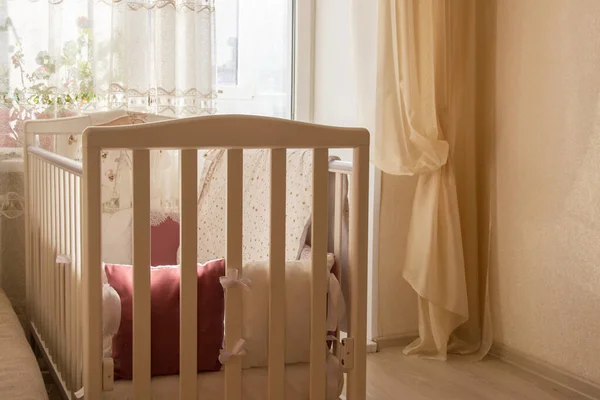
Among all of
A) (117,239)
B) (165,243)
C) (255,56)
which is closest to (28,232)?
(117,239)

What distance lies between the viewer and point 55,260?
6.35 feet

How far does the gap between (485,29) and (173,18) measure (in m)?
1.15

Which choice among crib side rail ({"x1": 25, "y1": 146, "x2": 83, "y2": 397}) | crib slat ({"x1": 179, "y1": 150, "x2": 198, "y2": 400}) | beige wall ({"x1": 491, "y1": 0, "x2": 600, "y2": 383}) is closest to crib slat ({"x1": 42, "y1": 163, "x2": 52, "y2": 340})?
crib side rail ({"x1": 25, "y1": 146, "x2": 83, "y2": 397})

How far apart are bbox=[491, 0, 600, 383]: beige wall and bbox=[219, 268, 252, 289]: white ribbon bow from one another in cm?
130

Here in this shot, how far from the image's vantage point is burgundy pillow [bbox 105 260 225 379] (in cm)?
154

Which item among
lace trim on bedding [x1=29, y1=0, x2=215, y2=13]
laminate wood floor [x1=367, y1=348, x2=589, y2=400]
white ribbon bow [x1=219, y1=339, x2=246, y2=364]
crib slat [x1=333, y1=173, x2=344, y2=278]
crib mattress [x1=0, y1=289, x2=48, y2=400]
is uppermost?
lace trim on bedding [x1=29, y1=0, x2=215, y2=13]

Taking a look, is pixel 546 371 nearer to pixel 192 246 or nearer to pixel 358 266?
pixel 358 266

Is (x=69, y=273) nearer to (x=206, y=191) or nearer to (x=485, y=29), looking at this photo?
(x=206, y=191)

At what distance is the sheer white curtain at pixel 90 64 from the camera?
8.25 ft

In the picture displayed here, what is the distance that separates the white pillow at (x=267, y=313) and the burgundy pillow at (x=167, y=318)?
2.3 inches

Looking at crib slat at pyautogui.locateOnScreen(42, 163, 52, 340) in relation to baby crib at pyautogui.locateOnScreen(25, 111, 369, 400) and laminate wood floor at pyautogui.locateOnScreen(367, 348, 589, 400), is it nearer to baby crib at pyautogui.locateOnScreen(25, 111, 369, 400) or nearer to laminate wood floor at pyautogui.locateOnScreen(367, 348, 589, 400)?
baby crib at pyautogui.locateOnScreen(25, 111, 369, 400)

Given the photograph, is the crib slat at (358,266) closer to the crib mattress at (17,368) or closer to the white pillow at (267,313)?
the white pillow at (267,313)

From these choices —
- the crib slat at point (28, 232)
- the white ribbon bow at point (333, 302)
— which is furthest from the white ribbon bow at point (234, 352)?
the crib slat at point (28, 232)

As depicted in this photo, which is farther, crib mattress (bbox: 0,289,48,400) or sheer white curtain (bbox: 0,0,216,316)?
sheer white curtain (bbox: 0,0,216,316)
